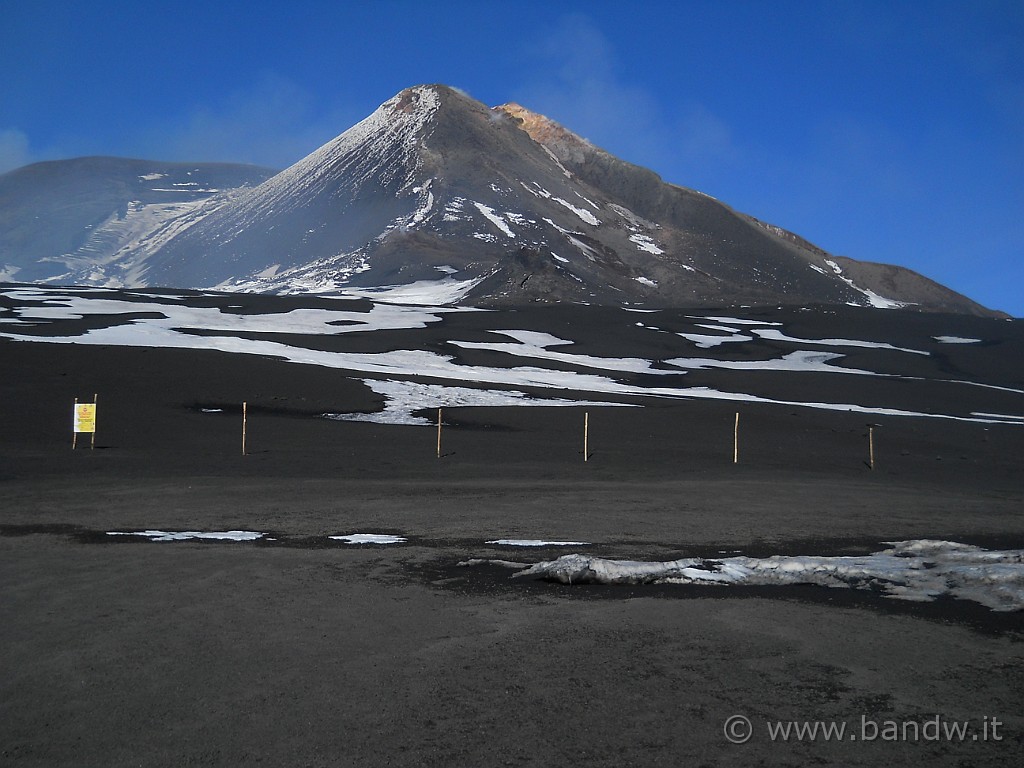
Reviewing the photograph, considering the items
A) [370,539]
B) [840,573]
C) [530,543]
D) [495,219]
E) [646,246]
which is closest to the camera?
[840,573]

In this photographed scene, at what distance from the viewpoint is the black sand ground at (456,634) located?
202 inches

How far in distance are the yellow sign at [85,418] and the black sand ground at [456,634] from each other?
4174mm

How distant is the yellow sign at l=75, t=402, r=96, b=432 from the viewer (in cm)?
2359

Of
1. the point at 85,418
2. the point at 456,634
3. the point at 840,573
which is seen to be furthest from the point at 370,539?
the point at 85,418

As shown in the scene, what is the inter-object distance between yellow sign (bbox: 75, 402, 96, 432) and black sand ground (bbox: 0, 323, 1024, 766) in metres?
4.17

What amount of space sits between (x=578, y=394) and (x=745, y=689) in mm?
33847

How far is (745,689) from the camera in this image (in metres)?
5.88

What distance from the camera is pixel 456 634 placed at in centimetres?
735

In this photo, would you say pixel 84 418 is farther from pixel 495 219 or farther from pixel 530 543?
pixel 495 219

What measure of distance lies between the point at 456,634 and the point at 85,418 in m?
19.8

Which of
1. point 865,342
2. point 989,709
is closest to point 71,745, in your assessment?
point 989,709

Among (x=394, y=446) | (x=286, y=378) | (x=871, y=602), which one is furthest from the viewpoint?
(x=286, y=378)

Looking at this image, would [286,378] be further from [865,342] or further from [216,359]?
[865,342]

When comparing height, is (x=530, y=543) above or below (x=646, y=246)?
below
